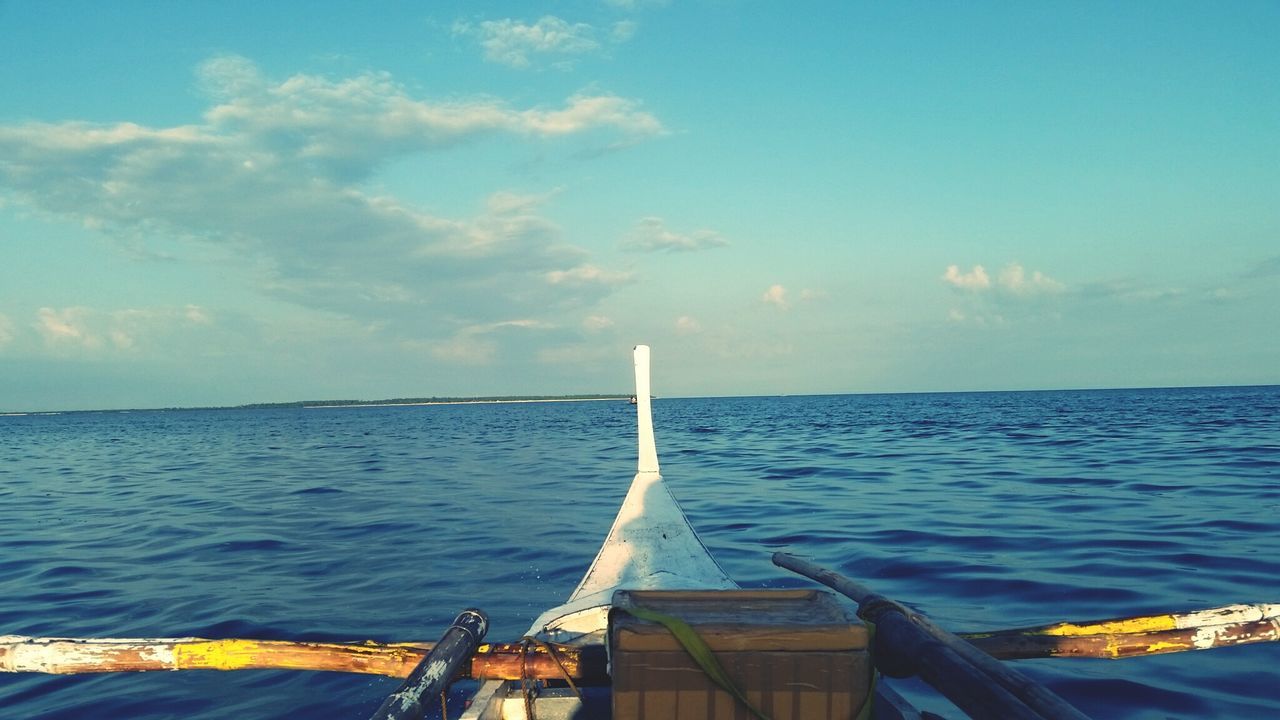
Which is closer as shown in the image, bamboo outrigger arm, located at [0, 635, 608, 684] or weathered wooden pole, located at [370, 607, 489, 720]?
weathered wooden pole, located at [370, 607, 489, 720]

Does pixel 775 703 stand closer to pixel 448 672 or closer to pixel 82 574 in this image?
pixel 448 672

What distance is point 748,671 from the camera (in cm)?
287

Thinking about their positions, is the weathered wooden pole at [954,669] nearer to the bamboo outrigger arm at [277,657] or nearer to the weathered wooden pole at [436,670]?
the bamboo outrigger arm at [277,657]

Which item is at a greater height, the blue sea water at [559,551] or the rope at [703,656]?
the rope at [703,656]

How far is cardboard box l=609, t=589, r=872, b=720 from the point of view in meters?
2.83

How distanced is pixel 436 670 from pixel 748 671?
185 centimetres

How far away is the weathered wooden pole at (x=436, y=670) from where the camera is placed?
327cm

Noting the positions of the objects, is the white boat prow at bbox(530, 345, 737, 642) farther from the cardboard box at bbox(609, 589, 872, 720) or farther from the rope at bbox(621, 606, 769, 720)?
the rope at bbox(621, 606, 769, 720)

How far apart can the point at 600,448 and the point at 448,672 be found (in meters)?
31.4

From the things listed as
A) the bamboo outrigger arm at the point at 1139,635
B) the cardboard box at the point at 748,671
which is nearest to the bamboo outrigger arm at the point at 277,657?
the cardboard box at the point at 748,671

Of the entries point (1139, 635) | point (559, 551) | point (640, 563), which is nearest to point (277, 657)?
point (640, 563)

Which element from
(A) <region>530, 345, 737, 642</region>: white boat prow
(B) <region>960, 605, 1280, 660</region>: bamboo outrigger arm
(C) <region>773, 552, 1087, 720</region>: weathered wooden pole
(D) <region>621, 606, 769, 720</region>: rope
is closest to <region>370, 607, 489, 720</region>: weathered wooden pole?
(A) <region>530, 345, 737, 642</region>: white boat prow

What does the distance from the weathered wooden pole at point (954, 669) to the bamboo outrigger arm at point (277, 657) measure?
174cm

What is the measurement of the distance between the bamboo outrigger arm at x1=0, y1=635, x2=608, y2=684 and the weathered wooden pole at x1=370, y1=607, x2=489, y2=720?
18 centimetres
